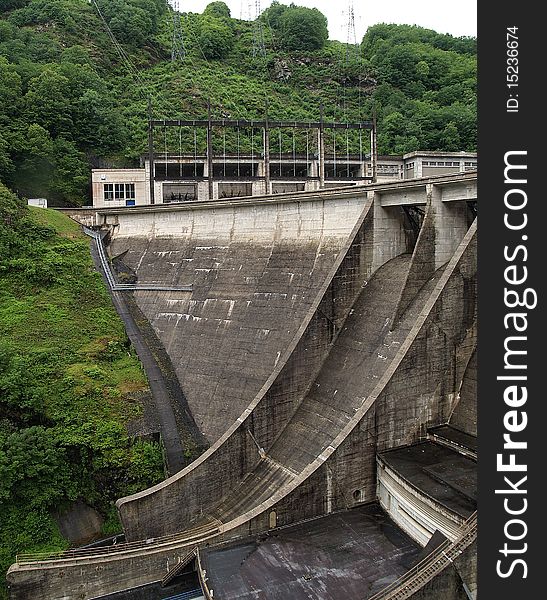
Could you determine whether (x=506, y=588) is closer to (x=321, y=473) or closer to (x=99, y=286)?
(x=321, y=473)

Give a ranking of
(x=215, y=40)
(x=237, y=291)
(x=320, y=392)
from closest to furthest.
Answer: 1. (x=320, y=392)
2. (x=237, y=291)
3. (x=215, y=40)

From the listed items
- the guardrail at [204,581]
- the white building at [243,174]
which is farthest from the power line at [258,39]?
the guardrail at [204,581]

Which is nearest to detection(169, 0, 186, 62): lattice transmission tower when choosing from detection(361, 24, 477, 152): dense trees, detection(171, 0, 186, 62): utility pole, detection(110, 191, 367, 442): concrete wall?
detection(171, 0, 186, 62): utility pole

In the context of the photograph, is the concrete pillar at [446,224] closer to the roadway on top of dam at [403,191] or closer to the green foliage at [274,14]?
the roadway on top of dam at [403,191]

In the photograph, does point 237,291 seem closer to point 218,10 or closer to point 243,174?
point 243,174

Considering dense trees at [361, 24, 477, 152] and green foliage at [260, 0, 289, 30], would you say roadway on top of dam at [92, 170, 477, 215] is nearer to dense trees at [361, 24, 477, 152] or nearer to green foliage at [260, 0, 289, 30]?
dense trees at [361, 24, 477, 152]

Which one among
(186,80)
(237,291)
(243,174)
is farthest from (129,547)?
(186,80)
